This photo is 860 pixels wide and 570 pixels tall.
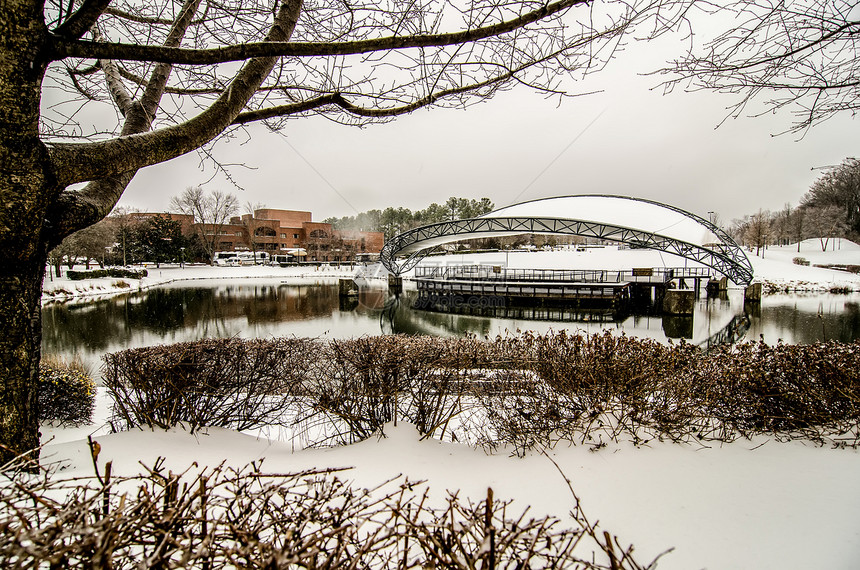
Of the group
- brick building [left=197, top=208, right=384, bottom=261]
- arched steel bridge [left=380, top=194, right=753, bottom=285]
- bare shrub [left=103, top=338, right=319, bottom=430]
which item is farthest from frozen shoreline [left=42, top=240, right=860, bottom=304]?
bare shrub [left=103, top=338, right=319, bottom=430]

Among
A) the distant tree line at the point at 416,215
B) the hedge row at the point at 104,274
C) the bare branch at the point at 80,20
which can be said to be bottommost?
the hedge row at the point at 104,274

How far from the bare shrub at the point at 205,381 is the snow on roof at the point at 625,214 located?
79.0ft

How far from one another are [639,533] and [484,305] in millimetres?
23885

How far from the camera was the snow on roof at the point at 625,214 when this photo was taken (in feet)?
89.0

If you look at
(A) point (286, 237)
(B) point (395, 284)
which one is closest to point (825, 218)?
(B) point (395, 284)

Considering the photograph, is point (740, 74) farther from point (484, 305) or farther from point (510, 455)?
point (484, 305)


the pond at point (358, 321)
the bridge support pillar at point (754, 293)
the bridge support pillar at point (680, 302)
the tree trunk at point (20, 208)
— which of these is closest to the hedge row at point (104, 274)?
the pond at point (358, 321)

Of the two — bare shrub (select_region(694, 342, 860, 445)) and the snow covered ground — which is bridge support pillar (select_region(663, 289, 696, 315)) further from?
the snow covered ground

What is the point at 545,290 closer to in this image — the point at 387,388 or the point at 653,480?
the point at 387,388

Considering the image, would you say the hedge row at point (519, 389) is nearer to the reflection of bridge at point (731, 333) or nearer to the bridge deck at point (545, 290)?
the reflection of bridge at point (731, 333)

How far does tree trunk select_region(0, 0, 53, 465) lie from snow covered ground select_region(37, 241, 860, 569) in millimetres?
565

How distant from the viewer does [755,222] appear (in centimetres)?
6356

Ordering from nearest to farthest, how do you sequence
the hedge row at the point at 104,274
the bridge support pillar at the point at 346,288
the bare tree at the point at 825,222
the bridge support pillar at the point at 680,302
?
the bridge support pillar at the point at 680,302, the bridge support pillar at the point at 346,288, the hedge row at the point at 104,274, the bare tree at the point at 825,222

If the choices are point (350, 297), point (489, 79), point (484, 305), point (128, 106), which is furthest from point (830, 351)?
point (350, 297)
